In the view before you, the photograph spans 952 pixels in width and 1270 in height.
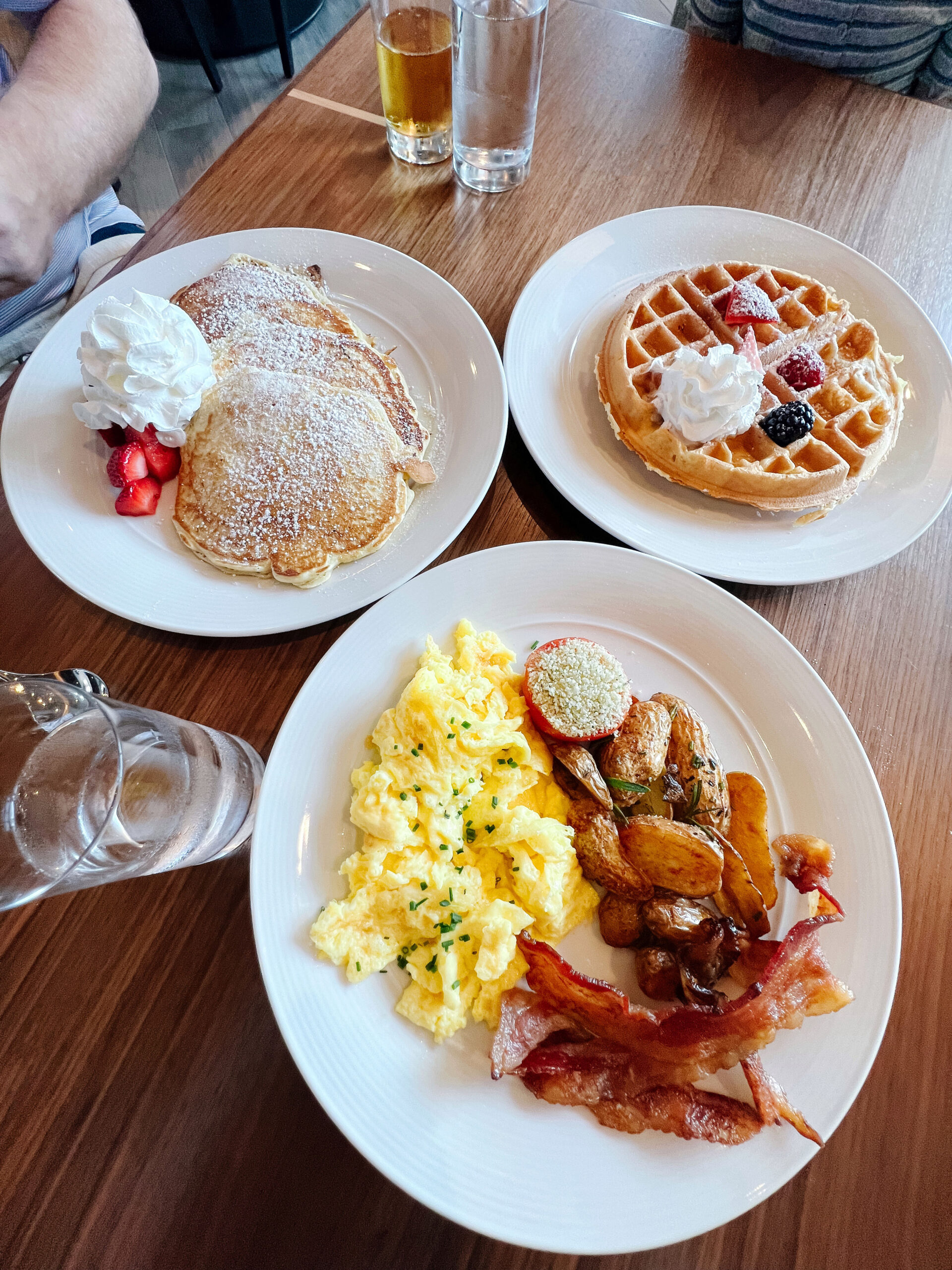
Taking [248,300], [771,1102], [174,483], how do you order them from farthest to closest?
1. [248,300]
2. [174,483]
3. [771,1102]

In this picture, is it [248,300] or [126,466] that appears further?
[248,300]

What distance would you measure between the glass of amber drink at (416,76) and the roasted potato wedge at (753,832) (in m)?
1.70

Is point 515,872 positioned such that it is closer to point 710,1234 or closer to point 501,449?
point 710,1234

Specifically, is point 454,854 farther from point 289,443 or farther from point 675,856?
point 289,443

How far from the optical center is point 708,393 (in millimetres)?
1350

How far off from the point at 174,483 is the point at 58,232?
83 cm

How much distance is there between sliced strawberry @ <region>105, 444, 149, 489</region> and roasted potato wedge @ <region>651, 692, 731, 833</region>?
1038 mm

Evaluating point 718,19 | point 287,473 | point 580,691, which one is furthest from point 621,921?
point 718,19

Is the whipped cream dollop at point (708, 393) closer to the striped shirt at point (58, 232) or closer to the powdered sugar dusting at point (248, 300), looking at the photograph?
the powdered sugar dusting at point (248, 300)

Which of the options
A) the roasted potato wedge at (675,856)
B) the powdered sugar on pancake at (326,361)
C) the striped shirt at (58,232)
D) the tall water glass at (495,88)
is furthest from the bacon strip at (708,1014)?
the striped shirt at (58,232)

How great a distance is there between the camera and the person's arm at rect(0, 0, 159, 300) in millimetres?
1511

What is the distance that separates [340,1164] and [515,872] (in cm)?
43

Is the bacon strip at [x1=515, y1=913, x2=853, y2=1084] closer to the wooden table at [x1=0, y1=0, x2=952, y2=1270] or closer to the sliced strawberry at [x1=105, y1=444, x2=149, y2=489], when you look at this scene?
the wooden table at [x1=0, y1=0, x2=952, y2=1270]

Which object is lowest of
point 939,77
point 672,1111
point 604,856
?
point 672,1111
